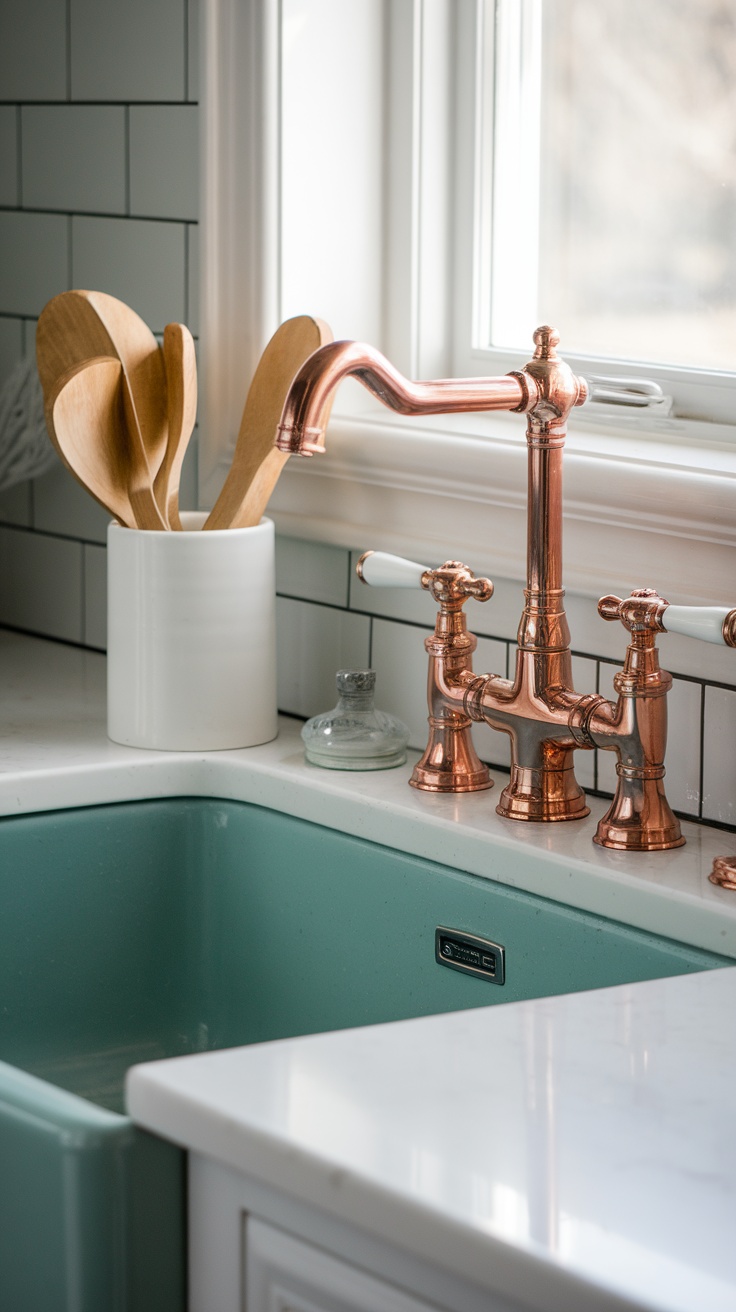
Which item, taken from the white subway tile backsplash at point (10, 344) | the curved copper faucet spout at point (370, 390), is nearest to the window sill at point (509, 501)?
the curved copper faucet spout at point (370, 390)

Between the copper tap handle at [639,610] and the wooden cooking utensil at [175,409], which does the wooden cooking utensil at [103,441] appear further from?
the copper tap handle at [639,610]

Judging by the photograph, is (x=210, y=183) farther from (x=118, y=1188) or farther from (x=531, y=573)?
(x=118, y=1188)

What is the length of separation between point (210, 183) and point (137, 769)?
497mm

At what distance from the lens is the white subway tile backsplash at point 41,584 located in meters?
1.68

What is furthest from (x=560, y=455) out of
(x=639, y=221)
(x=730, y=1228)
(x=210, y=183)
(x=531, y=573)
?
(x=730, y=1228)

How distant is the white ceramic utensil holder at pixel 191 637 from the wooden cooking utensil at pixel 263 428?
28mm

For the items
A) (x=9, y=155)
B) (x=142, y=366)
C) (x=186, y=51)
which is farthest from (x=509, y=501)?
(x=9, y=155)

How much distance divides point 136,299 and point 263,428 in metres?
0.31

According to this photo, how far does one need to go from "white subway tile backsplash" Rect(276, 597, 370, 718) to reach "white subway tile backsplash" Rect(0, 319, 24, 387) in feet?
1.47

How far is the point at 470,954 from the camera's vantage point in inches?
42.6

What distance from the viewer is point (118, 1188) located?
72 cm

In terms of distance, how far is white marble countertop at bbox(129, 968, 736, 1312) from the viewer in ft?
1.88

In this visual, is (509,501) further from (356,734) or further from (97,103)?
(97,103)

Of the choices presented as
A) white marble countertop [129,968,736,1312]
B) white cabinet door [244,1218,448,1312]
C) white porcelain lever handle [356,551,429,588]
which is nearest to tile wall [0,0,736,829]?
white porcelain lever handle [356,551,429,588]
